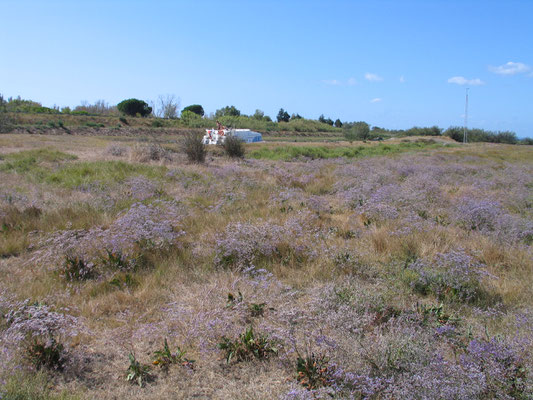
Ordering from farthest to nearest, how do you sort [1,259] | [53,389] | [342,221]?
[342,221] < [1,259] < [53,389]


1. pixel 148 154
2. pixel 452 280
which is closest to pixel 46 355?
pixel 452 280

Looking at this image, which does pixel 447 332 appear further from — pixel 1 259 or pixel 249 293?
pixel 1 259

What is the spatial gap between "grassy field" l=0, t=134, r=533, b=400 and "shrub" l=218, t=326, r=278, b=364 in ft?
0.06

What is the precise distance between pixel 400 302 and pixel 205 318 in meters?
2.04

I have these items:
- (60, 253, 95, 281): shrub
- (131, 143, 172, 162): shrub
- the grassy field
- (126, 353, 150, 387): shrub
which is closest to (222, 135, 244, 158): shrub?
(131, 143, 172, 162): shrub

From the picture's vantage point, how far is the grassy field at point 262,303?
265 cm

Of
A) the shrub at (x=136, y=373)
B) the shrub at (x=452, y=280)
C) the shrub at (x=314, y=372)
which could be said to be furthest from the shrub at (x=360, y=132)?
the shrub at (x=136, y=373)

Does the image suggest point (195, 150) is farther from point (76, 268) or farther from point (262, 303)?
point (262, 303)

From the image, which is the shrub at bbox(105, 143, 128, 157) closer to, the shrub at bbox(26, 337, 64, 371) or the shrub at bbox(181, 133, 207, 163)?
the shrub at bbox(181, 133, 207, 163)

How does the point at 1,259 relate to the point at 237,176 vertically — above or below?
below

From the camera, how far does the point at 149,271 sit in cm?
469

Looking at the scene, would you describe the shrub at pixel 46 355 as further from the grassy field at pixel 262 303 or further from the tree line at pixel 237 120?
the tree line at pixel 237 120

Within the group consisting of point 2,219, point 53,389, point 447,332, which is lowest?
point 53,389

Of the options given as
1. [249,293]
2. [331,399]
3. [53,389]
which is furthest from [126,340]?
[331,399]
